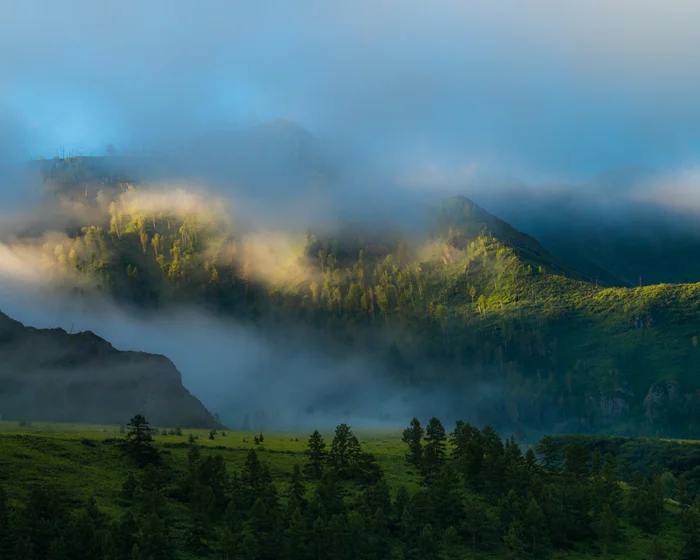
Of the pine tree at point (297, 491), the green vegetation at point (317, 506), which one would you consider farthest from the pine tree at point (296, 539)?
the pine tree at point (297, 491)

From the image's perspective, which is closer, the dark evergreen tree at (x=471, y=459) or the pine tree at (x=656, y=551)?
the pine tree at (x=656, y=551)

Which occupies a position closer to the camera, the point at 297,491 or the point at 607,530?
the point at 297,491

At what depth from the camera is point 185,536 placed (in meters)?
135

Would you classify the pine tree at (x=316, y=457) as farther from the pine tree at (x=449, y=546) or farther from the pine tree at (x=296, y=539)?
the pine tree at (x=296, y=539)

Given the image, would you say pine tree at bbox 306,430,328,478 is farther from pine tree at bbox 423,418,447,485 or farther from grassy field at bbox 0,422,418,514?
pine tree at bbox 423,418,447,485

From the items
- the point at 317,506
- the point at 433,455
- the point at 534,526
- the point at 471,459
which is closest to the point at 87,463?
the point at 317,506

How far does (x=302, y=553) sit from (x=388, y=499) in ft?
100

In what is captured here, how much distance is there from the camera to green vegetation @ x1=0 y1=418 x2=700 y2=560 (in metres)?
127

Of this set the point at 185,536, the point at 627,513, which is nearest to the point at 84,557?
Result: the point at 185,536

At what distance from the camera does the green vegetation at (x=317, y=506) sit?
12662cm

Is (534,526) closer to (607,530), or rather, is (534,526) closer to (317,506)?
(607,530)

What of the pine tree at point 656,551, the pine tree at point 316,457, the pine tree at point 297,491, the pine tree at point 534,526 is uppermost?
the pine tree at point 316,457

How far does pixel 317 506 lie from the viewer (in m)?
148

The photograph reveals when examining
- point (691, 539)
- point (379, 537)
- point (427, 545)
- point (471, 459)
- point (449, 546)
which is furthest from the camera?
point (471, 459)
